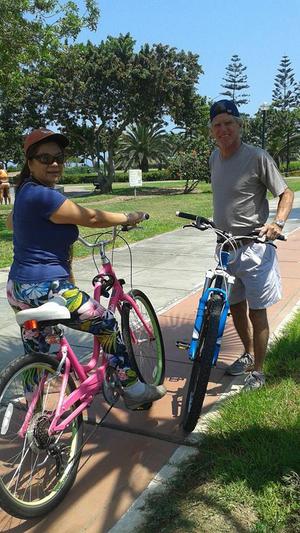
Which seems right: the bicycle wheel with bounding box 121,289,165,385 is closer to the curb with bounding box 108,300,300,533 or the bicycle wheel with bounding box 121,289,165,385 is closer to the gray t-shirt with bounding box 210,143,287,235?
the curb with bounding box 108,300,300,533

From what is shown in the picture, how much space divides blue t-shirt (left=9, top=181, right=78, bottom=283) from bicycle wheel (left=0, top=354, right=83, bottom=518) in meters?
0.43

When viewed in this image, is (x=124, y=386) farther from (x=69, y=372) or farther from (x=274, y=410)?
(x=274, y=410)

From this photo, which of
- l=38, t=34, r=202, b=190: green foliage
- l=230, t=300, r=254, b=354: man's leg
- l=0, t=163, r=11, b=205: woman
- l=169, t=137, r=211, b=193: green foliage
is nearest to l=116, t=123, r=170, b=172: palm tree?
l=38, t=34, r=202, b=190: green foliage

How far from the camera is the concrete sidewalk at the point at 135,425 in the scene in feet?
8.23

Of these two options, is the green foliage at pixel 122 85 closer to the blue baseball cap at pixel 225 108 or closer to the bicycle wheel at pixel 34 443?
the blue baseball cap at pixel 225 108

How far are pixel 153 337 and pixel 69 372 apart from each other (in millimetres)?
1309

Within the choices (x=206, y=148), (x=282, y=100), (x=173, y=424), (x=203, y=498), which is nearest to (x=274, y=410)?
(x=173, y=424)

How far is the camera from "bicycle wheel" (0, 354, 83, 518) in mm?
2357

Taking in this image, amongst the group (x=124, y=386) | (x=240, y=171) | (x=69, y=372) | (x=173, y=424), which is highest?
(x=240, y=171)

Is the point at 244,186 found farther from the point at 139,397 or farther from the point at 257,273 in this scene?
the point at 139,397

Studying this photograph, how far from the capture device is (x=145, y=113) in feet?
98.7

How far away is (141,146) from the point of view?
2156 inches

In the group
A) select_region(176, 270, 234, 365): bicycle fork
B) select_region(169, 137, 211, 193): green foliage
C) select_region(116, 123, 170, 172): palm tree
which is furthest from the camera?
select_region(116, 123, 170, 172): palm tree

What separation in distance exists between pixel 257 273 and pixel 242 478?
147 centimetres
